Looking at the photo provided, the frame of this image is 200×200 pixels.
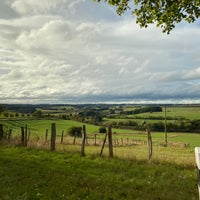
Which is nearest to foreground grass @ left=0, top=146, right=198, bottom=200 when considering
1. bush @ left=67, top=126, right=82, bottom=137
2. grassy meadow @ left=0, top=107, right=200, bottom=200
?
grassy meadow @ left=0, top=107, right=200, bottom=200

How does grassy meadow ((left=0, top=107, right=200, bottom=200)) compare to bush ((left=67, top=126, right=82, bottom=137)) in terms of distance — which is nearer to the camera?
grassy meadow ((left=0, top=107, right=200, bottom=200))

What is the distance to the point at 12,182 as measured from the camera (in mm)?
10391

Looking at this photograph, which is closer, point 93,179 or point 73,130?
point 93,179

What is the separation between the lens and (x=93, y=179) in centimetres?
1105

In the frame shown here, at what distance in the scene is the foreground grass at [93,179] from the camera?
9102 millimetres

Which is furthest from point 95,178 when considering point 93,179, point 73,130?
point 73,130

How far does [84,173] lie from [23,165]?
3292 millimetres

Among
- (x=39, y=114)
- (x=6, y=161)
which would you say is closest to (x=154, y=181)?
(x=6, y=161)

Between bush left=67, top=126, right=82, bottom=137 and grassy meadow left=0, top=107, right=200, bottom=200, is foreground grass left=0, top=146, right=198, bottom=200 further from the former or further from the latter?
bush left=67, top=126, right=82, bottom=137

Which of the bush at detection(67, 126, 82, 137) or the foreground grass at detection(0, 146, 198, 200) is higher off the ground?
the foreground grass at detection(0, 146, 198, 200)

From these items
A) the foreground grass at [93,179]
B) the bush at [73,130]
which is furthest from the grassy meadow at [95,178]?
the bush at [73,130]

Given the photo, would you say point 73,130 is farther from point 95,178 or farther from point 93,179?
point 93,179

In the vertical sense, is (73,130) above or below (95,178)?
below

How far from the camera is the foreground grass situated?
9102mm
